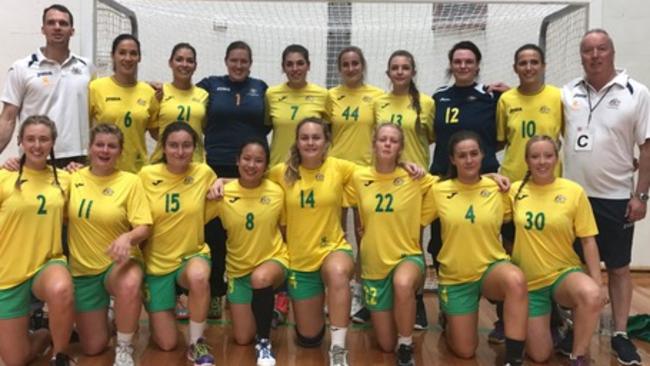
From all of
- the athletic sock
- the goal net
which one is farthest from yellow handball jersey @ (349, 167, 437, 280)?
the goal net

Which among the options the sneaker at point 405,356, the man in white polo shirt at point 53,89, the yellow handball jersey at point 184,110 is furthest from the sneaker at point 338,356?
the man in white polo shirt at point 53,89

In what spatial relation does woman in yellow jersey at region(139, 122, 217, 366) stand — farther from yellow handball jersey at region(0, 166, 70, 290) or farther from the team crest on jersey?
the team crest on jersey

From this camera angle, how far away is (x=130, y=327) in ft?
10.1

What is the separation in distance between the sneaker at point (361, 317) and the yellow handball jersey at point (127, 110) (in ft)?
5.43

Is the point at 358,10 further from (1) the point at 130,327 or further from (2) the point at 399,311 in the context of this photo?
(1) the point at 130,327

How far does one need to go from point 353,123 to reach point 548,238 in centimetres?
138

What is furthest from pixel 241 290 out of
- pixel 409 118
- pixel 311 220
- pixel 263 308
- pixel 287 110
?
pixel 409 118

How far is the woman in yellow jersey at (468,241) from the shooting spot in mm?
3154

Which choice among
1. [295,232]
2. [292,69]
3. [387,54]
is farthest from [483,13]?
[295,232]

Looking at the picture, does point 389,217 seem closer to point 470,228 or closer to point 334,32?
point 470,228

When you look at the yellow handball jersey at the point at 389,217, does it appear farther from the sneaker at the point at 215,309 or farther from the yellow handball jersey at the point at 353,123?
the sneaker at the point at 215,309

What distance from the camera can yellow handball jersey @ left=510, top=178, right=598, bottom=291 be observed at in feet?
10.2

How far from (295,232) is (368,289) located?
1.67 ft

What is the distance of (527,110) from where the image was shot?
3.53m
